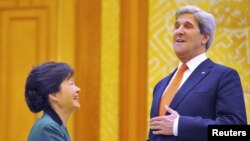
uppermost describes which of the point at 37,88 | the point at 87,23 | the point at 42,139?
the point at 87,23

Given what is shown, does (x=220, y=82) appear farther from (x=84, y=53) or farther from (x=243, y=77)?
(x=84, y=53)

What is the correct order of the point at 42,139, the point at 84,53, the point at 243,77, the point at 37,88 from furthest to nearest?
the point at 84,53 → the point at 243,77 → the point at 37,88 → the point at 42,139

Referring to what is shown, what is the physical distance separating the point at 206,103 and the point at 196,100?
0.05m

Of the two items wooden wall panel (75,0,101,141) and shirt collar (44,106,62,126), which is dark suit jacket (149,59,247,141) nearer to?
shirt collar (44,106,62,126)

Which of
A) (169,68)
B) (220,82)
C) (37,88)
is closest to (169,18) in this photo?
(169,68)

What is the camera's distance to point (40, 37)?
462cm

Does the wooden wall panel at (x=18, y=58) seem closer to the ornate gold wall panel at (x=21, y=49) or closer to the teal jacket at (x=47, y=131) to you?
the ornate gold wall panel at (x=21, y=49)

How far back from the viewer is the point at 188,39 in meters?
3.19

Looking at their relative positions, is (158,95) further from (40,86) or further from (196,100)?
(40,86)

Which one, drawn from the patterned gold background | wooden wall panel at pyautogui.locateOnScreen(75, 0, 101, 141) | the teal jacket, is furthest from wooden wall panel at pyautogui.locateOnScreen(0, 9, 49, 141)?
the teal jacket

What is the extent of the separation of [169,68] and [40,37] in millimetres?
1017

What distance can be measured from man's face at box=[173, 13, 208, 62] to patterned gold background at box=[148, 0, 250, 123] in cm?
98

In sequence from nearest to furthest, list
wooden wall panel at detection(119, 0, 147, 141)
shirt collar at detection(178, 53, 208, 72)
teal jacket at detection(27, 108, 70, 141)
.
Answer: teal jacket at detection(27, 108, 70, 141) → shirt collar at detection(178, 53, 208, 72) → wooden wall panel at detection(119, 0, 147, 141)

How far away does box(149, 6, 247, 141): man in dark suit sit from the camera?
291 centimetres
